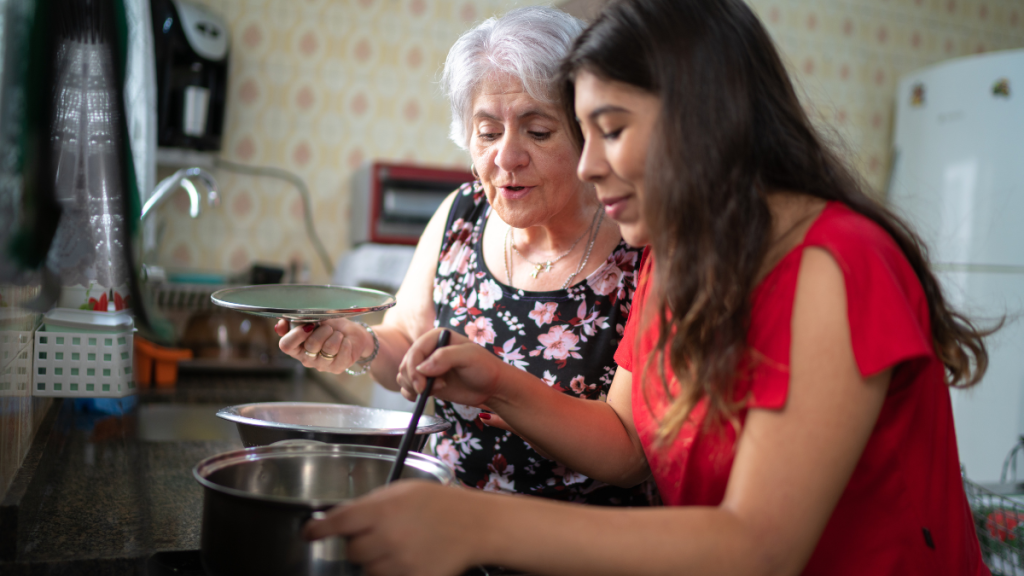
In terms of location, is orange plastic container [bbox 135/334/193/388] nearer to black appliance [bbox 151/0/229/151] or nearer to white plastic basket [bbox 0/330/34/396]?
black appliance [bbox 151/0/229/151]

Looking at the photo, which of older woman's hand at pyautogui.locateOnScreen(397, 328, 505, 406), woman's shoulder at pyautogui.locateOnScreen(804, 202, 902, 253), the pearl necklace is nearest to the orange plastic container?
the pearl necklace

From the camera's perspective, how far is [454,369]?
0.83m

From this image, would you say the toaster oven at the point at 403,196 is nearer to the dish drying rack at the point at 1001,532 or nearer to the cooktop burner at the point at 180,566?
the dish drying rack at the point at 1001,532

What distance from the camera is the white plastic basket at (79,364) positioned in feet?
2.85

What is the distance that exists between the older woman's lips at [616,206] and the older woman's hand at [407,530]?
0.33m

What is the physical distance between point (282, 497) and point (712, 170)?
0.45 m

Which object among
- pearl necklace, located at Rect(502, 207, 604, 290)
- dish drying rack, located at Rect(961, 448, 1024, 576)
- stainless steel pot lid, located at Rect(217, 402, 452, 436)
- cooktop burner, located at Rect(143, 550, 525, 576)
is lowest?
dish drying rack, located at Rect(961, 448, 1024, 576)

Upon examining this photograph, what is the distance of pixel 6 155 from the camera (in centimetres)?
54

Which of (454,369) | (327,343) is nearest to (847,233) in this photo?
(454,369)

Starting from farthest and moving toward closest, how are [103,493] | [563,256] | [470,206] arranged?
1. [470,206]
2. [563,256]
3. [103,493]

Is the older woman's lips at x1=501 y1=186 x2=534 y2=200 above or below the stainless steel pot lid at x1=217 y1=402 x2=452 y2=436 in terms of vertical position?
above

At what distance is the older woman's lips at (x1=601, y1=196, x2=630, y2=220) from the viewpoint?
2.46 feet

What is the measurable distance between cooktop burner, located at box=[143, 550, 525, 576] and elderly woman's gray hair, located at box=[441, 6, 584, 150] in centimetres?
68

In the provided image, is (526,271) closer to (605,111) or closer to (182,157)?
(605,111)
